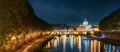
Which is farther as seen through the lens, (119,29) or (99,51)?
(119,29)

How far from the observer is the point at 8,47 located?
144ft

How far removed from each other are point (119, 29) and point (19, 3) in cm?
5798

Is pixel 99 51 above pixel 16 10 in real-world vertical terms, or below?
below

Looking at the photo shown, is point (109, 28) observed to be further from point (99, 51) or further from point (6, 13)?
point (6, 13)

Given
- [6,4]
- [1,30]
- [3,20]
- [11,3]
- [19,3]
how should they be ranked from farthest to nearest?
[19,3]
[11,3]
[6,4]
[3,20]
[1,30]

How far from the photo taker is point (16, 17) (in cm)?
5397

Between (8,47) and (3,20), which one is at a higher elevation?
(3,20)

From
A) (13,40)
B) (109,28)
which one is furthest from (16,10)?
(109,28)

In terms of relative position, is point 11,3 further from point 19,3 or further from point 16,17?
point 19,3

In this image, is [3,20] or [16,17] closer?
[3,20]

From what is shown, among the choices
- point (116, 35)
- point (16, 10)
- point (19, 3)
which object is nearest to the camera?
point (16, 10)

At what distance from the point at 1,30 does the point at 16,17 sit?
1456cm

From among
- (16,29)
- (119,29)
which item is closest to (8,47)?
(16,29)

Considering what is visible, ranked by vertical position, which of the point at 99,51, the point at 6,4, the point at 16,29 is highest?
the point at 6,4
